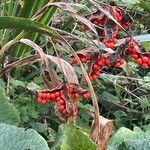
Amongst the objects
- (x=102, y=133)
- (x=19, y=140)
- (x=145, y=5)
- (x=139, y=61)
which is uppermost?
(x=19, y=140)

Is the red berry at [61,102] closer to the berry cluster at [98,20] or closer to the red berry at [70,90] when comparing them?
the red berry at [70,90]

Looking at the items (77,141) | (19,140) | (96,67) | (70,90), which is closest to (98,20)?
→ (96,67)

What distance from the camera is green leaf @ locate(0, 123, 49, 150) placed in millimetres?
1181

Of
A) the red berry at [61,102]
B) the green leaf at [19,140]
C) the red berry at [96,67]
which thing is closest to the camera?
the green leaf at [19,140]

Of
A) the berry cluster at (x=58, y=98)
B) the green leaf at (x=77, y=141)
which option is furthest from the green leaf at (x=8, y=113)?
the green leaf at (x=77, y=141)

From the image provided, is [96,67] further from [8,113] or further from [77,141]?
[77,141]

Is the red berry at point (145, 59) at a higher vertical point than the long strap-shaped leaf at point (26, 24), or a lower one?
lower

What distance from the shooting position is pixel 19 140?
47.3 inches

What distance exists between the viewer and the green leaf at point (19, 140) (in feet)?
3.87

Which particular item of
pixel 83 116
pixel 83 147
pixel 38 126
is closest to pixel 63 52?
pixel 83 116

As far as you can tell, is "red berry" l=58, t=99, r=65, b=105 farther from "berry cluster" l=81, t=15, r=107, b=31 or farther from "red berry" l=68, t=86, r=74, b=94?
"berry cluster" l=81, t=15, r=107, b=31

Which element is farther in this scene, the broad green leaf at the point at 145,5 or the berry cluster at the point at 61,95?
the broad green leaf at the point at 145,5

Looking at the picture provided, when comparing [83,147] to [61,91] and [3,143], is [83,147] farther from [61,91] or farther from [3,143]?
[61,91]

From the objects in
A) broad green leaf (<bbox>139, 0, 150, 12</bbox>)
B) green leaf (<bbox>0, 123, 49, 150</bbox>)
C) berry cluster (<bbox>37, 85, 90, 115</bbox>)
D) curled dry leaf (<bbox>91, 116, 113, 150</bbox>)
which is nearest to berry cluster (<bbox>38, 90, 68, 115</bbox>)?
berry cluster (<bbox>37, 85, 90, 115</bbox>)
